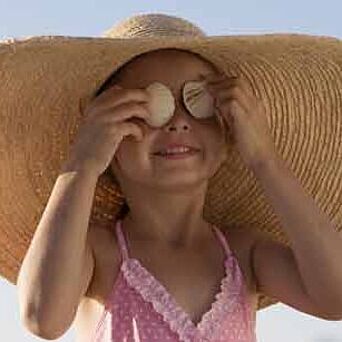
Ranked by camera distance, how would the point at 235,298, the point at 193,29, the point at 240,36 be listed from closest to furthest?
the point at 240,36, the point at 235,298, the point at 193,29

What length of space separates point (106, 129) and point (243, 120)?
0.23m

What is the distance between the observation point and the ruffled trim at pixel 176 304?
2.09 m

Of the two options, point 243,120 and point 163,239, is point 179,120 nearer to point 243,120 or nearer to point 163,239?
point 243,120

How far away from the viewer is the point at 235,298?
7.03ft

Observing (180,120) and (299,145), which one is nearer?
(180,120)

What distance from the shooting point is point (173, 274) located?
7.02ft

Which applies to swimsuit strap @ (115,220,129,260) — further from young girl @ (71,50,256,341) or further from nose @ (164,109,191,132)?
nose @ (164,109,191,132)

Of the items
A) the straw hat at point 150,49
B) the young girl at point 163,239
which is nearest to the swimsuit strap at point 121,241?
the young girl at point 163,239

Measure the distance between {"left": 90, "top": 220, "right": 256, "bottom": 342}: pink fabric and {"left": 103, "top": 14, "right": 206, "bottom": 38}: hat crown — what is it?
1.31 ft

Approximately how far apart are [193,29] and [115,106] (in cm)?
33

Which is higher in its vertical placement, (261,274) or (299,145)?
(299,145)

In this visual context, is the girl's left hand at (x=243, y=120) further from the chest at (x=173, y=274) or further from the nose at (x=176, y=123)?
the chest at (x=173, y=274)

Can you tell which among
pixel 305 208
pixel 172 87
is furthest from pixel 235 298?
pixel 172 87

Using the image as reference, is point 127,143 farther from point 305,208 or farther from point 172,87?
point 305,208
